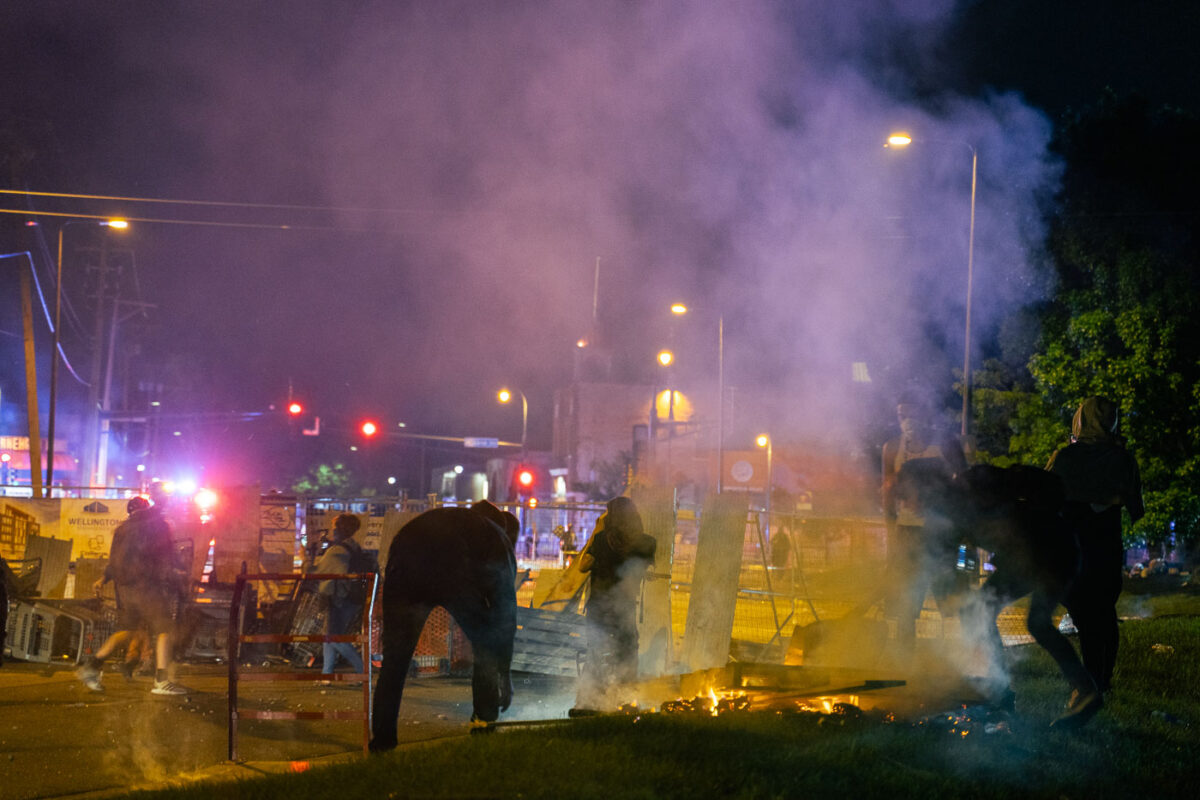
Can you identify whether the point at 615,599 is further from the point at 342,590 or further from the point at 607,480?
the point at 607,480

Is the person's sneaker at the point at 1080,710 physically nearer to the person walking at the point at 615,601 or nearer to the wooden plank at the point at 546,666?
the person walking at the point at 615,601

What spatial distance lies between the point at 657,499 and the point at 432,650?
9.65 ft

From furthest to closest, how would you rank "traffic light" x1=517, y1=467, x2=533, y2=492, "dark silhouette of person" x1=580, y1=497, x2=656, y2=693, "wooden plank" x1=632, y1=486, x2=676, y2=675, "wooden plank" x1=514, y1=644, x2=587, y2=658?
"traffic light" x1=517, y1=467, x2=533, y2=492 < "wooden plank" x1=514, y1=644, x2=587, y2=658 < "wooden plank" x1=632, y1=486, x2=676, y2=675 < "dark silhouette of person" x1=580, y1=497, x2=656, y2=693

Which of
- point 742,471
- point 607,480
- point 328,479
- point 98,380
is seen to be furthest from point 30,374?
point 328,479

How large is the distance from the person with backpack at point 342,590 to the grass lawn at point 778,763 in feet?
15.1

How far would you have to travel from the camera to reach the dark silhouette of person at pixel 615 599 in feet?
23.6

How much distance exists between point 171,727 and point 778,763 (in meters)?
4.74

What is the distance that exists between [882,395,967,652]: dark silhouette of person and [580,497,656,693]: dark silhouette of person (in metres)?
1.84

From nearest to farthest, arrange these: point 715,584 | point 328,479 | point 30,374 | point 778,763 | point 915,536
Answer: point 778,763
point 915,536
point 715,584
point 30,374
point 328,479

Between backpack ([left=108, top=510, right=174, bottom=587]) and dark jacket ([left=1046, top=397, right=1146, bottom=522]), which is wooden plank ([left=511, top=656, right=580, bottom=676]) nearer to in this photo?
backpack ([left=108, top=510, right=174, bottom=587])

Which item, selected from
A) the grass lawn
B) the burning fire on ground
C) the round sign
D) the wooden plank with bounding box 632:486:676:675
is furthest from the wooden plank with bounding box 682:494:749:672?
the round sign

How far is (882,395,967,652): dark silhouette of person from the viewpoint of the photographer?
634 centimetres

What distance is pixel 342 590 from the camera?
30.3 ft

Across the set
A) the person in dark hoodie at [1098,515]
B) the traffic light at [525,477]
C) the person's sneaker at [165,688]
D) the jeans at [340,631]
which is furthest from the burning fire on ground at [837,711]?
the traffic light at [525,477]
